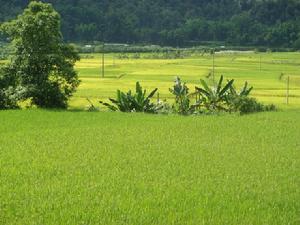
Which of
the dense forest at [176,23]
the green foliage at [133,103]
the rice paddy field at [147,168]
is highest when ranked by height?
the dense forest at [176,23]

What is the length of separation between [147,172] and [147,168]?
11.4 inches

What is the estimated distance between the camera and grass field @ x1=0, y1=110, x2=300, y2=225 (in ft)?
21.0

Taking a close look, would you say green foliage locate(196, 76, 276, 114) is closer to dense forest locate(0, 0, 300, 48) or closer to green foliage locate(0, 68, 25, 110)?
green foliage locate(0, 68, 25, 110)

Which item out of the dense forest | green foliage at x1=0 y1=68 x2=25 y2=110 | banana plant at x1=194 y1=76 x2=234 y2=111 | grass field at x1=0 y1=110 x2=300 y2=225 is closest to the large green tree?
green foliage at x1=0 y1=68 x2=25 y2=110

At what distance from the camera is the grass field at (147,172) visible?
21.0 feet

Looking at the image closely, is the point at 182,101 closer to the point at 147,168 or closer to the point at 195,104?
the point at 195,104

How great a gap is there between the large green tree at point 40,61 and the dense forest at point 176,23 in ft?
165

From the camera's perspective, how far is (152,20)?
7700 centimetres

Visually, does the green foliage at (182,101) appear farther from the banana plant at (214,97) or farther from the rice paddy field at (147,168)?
the rice paddy field at (147,168)

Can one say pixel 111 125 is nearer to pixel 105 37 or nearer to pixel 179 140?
pixel 179 140

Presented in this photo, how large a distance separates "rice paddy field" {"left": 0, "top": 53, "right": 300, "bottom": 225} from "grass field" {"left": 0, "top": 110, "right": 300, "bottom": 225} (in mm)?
14

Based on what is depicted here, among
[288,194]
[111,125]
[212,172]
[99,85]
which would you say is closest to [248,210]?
[288,194]

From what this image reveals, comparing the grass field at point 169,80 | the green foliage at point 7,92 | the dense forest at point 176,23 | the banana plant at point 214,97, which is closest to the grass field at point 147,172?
the green foliage at point 7,92

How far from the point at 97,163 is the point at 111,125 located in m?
4.49
